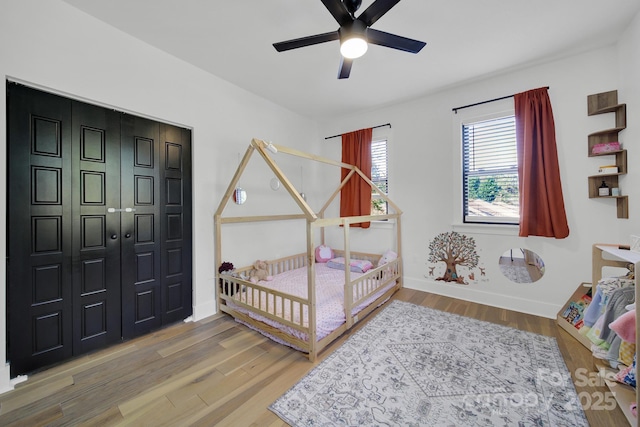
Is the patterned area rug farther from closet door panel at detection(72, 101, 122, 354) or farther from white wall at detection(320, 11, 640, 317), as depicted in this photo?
closet door panel at detection(72, 101, 122, 354)

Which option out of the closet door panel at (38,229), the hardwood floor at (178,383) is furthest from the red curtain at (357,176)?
the closet door panel at (38,229)

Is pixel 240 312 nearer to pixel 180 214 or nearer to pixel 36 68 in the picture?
pixel 180 214

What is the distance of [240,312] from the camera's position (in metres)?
2.60

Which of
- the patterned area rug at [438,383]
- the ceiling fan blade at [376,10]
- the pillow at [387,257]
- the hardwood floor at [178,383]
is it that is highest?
the ceiling fan blade at [376,10]

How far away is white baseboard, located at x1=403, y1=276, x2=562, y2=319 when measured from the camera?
2681mm

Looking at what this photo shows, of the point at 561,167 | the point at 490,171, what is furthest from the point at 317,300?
the point at 561,167

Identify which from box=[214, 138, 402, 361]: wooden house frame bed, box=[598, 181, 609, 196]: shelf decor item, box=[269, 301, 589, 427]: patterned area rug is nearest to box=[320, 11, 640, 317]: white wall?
box=[598, 181, 609, 196]: shelf decor item

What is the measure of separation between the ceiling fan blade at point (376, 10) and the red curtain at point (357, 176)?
7.58 feet

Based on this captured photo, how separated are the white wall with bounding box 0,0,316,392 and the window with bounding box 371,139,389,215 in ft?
5.15

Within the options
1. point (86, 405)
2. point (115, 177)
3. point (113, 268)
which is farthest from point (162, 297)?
point (115, 177)

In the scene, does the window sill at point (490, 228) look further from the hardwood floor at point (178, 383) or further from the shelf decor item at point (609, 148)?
the hardwood floor at point (178, 383)

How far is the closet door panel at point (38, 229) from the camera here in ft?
5.66

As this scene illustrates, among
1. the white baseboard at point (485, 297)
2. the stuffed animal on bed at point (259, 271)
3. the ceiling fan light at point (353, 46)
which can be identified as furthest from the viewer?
the stuffed animal on bed at point (259, 271)

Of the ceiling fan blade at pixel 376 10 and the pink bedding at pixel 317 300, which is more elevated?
the ceiling fan blade at pixel 376 10
